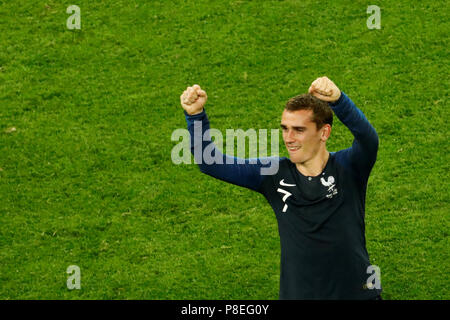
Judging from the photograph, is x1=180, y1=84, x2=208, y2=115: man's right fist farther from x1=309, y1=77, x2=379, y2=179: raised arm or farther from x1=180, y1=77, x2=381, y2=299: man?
x1=309, y1=77, x2=379, y2=179: raised arm

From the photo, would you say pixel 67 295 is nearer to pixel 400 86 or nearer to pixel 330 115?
pixel 330 115

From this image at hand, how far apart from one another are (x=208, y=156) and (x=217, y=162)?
99 mm

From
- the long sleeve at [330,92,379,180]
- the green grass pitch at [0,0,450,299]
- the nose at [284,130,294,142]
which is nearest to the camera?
the long sleeve at [330,92,379,180]

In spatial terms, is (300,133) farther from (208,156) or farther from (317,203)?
(208,156)

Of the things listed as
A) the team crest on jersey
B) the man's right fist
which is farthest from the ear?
the man's right fist

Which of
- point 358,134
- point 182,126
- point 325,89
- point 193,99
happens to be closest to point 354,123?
point 358,134

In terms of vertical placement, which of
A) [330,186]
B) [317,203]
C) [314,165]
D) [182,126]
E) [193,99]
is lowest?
[317,203]

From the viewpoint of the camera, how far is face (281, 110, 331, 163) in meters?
5.16

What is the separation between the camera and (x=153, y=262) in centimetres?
860

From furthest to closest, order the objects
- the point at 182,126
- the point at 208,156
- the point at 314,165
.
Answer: the point at 182,126, the point at 314,165, the point at 208,156

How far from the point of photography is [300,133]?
5.17 metres

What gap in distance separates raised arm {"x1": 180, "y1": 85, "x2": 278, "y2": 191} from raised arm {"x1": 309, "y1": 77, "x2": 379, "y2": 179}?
1.90 feet

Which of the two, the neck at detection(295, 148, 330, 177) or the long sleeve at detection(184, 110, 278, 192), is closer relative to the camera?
the long sleeve at detection(184, 110, 278, 192)

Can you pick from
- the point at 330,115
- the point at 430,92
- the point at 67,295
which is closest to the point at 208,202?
the point at 67,295
